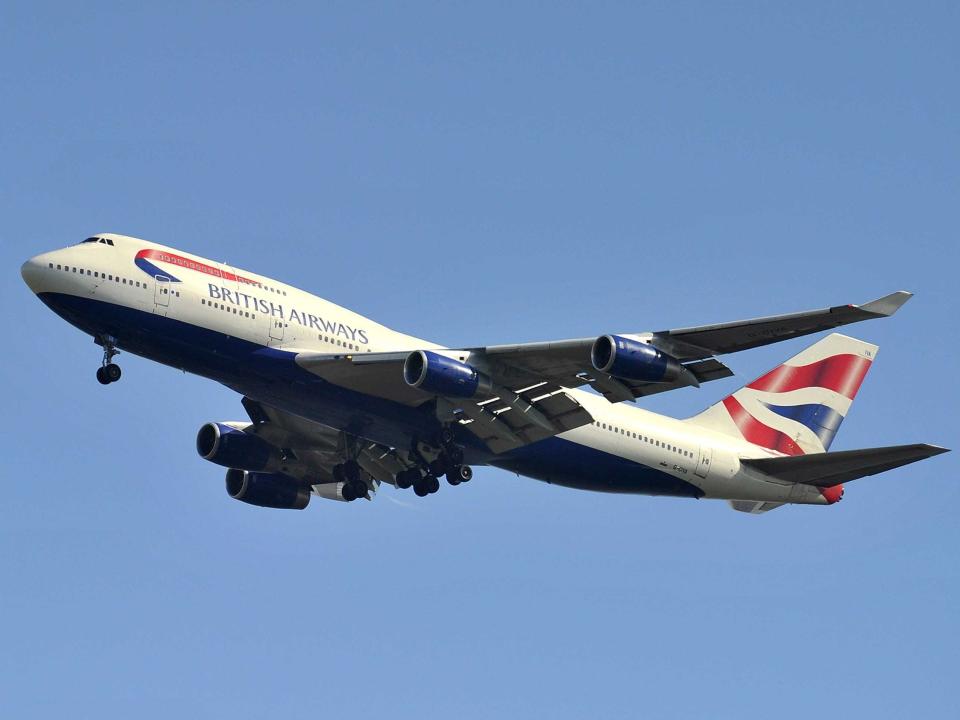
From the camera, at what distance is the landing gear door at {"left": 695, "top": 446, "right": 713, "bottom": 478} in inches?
1900

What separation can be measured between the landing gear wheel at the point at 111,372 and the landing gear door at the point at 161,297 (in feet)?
7.06

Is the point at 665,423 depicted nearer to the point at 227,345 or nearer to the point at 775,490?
the point at 775,490

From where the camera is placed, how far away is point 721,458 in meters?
48.8

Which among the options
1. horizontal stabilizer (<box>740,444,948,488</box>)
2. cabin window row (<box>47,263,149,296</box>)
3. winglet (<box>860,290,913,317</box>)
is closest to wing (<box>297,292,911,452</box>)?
winglet (<box>860,290,913,317</box>)

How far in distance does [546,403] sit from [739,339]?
7.56 metres

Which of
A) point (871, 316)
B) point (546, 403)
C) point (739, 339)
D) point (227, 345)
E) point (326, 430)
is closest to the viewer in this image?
point (871, 316)

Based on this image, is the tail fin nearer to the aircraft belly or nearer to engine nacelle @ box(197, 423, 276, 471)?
the aircraft belly

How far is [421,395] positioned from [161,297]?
320 inches

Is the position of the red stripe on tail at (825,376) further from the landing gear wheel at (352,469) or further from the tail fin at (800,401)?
the landing gear wheel at (352,469)

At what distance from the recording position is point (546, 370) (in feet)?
139

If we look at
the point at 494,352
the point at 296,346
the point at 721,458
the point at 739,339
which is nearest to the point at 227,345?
the point at 296,346

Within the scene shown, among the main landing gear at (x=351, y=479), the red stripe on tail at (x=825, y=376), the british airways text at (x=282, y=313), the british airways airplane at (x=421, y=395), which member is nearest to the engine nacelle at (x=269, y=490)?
the british airways airplane at (x=421, y=395)

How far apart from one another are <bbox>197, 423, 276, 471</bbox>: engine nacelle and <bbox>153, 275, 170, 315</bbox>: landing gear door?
9229mm

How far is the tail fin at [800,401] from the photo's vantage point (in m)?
51.8
